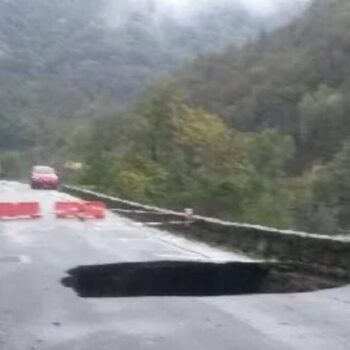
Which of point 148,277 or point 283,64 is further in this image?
point 283,64

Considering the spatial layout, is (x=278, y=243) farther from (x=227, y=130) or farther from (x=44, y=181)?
(x=227, y=130)

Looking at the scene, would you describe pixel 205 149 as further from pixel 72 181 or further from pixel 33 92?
pixel 33 92

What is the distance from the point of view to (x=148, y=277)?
54.7ft

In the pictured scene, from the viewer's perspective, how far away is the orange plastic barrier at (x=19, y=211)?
3581 centimetres

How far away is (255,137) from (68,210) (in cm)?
6326

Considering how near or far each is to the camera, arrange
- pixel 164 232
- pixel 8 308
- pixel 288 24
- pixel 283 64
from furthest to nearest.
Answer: pixel 288 24
pixel 283 64
pixel 164 232
pixel 8 308

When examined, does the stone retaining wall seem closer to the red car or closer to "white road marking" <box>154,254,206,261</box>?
"white road marking" <box>154,254,206,261</box>

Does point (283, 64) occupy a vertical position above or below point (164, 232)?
above

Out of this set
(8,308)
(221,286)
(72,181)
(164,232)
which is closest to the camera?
(8,308)

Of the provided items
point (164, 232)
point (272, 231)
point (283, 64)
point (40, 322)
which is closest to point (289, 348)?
point (40, 322)

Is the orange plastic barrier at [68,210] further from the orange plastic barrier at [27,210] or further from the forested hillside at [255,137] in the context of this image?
the forested hillside at [255,137]

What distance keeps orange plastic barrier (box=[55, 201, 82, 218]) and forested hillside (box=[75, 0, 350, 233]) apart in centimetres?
2651

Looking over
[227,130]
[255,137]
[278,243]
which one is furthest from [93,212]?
[255,137]

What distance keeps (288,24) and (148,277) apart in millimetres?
136903
